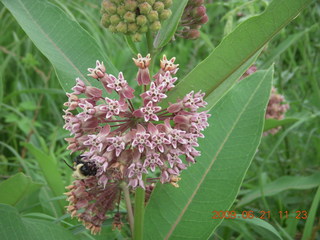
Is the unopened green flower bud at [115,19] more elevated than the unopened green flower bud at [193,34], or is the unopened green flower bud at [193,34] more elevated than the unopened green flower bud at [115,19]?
the unopened green flower bud at [115,19]

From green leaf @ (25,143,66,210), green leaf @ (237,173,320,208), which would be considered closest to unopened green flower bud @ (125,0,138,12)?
green leaf @ (25,143,66,210)

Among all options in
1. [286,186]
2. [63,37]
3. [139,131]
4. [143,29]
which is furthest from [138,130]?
[286,186]

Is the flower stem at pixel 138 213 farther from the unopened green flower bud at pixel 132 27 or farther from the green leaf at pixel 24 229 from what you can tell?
the unopened green flower bud at pixel 132 27

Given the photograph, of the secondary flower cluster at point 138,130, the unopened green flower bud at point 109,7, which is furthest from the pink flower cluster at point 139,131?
the unopened green flower bud at point 109,7

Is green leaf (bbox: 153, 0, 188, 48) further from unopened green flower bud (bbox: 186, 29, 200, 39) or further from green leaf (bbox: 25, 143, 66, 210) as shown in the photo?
green leaf (bbox: 25, 143, 66, 210)

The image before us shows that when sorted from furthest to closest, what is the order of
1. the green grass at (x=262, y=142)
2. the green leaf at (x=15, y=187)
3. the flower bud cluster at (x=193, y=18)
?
the green grass at (x=262, y=142), the green leaf at (x=15, y=187), the flower bud cluster at (x=193, y=18)

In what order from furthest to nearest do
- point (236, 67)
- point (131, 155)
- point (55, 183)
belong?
point (55, 183)
point (236, 67)
point (131, 155)

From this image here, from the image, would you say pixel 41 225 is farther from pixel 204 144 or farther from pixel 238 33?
pixel 238 33

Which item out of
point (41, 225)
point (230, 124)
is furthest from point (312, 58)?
point (41, 225)
